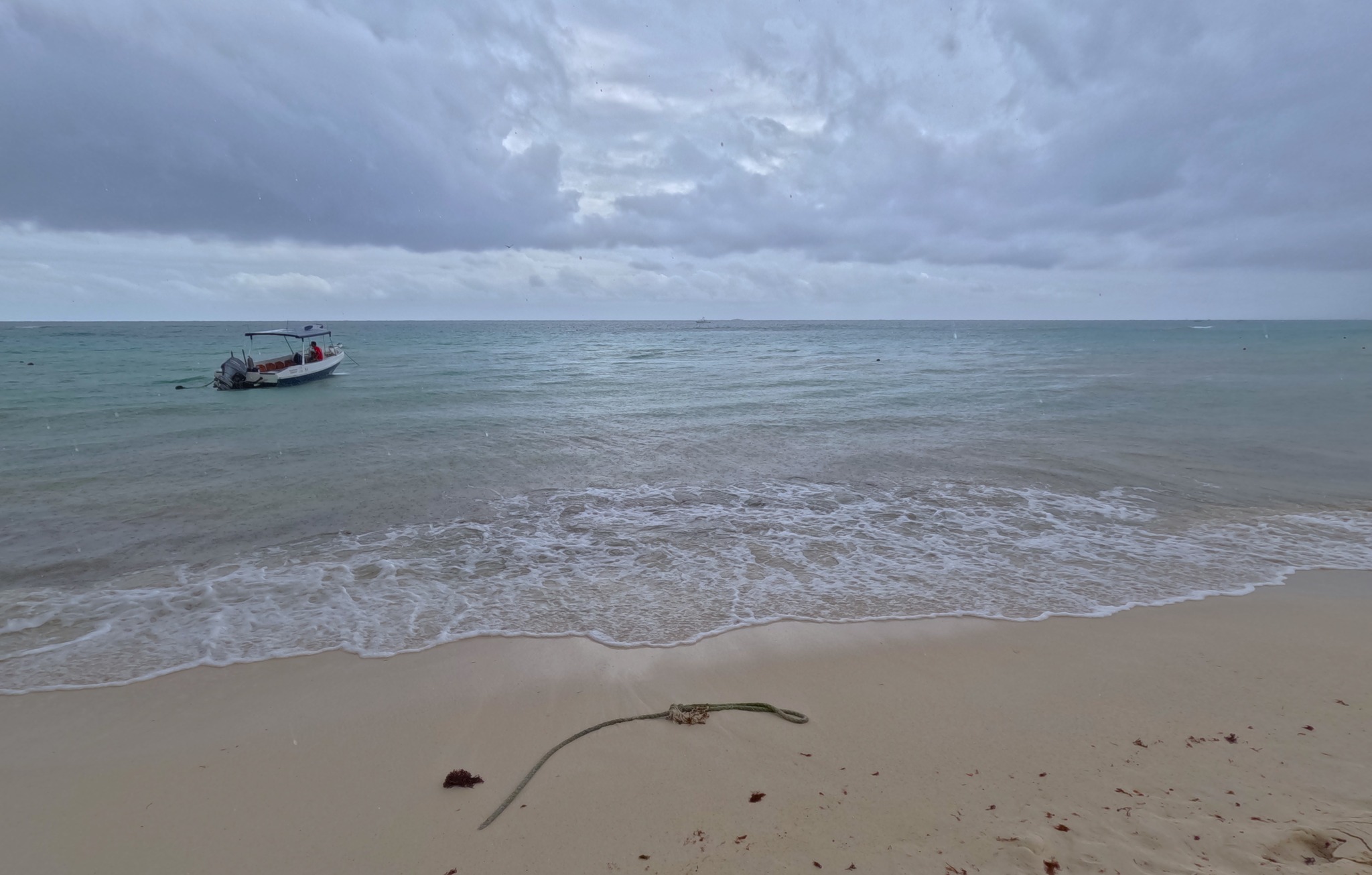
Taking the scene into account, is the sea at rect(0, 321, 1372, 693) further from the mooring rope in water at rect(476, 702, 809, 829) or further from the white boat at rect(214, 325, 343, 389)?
the white boat at rect(214, 325, 343, 389)

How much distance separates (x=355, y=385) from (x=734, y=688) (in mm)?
31752

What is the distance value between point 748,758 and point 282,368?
3490cm

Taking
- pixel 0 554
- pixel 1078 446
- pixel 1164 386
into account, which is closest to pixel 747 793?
pixel 0 554

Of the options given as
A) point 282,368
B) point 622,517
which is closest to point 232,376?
point 282,368

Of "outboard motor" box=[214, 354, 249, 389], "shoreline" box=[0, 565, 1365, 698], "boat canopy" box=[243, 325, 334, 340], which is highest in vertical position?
"boat canopy" box=[243, 325, 334, 340]

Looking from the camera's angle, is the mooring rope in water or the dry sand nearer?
the dry sand

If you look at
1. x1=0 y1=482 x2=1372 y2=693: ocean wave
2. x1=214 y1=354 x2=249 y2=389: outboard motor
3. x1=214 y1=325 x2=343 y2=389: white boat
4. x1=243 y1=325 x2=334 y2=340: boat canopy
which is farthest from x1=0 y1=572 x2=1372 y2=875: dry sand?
x1=243 y1=325 x2=334 y2=340: boat canopy

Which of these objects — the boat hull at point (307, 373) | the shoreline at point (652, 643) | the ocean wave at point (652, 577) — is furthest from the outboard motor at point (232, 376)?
A: the shoreline at point (652, 643)

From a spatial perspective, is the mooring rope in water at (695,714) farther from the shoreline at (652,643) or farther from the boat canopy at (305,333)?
the boat canopy at (305,333)

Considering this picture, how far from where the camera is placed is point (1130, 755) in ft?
14.6

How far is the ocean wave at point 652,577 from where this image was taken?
6.51 meters

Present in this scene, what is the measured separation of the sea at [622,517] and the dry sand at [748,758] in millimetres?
686

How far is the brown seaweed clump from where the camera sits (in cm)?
432

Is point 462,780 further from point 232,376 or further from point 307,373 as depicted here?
point 307,373
